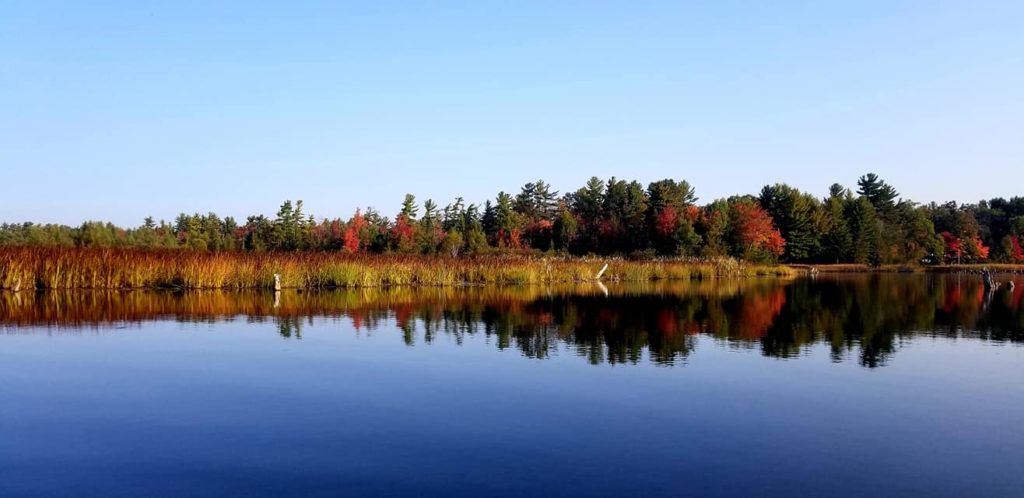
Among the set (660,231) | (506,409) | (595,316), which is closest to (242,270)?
(595,316)

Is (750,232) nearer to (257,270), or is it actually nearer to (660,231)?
(660,231)

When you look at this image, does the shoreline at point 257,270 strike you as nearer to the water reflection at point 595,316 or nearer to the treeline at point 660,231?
the water reflection at point 595,316

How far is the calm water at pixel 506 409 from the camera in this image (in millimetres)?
5254

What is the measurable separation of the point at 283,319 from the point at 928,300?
19.9 metres

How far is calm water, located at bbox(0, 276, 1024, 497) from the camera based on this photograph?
17.2 ft

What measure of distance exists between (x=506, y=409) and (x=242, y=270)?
21542 mm

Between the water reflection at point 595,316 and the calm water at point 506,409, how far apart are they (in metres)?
0.16

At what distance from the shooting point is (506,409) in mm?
7344

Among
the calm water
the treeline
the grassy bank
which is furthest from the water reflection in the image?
the treeline

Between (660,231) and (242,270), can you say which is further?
(660,231)

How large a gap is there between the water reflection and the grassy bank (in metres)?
1.69

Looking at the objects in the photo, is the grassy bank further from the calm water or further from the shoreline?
the calm water

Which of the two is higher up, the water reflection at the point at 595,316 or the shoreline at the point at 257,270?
the shoreline at the point at 257,270

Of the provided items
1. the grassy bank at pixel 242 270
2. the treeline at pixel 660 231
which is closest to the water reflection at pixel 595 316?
the grassy bank at pixel 242 270
